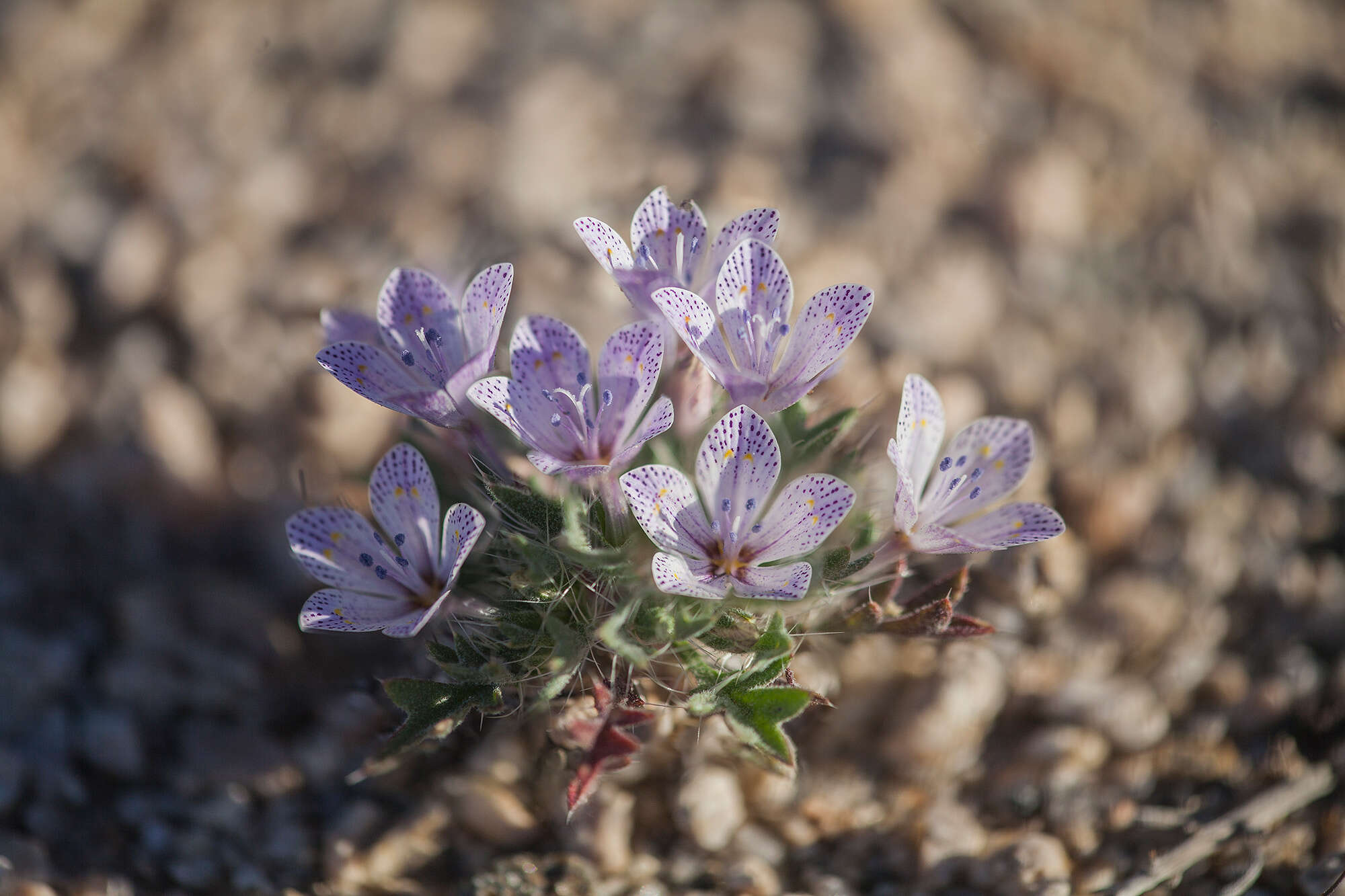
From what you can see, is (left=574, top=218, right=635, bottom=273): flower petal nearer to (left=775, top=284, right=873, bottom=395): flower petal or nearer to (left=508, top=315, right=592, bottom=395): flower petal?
(left=508, top=315, right=592, bottom=395): flower petal

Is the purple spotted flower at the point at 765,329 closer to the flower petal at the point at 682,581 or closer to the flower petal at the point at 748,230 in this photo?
the flower petal at the point at 748,230

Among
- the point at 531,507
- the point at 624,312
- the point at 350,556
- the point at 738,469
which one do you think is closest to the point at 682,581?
the point at 738,469

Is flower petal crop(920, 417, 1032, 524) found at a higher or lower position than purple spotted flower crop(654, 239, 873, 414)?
lower

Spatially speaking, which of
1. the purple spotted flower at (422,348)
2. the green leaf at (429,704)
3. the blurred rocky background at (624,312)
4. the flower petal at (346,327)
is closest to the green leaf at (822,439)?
the blurred rocky background at (624,312)

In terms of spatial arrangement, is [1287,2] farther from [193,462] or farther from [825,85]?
[193,462]

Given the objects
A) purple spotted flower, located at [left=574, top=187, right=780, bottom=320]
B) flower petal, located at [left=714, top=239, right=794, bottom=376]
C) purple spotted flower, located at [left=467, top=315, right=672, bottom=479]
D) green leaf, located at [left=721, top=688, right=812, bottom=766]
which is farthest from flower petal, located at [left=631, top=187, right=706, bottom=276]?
green leaf, located at [left=721, top=688, right=812, bottom=766]

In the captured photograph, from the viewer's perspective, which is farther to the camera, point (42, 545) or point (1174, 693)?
point (42, 545)

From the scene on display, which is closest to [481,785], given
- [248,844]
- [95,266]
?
[248,844]

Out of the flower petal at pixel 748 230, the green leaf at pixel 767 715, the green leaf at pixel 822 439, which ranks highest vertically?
the flower petal at pixel 748 230
